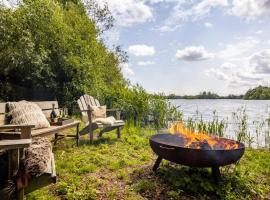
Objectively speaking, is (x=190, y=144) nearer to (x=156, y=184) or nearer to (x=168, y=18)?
(x=156, y=184)

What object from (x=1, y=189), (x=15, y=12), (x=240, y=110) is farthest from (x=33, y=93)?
(x=1, y=189)

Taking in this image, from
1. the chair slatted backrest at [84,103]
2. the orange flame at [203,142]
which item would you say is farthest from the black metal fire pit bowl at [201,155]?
the chair slatted backrest at [84,103]

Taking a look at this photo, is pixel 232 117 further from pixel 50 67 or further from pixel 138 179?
pixel 50 67

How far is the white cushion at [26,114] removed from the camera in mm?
3582

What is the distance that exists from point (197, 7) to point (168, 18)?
2.51 feet

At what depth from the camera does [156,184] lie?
10.5 feet

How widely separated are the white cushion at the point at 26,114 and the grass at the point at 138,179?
2.03 feet

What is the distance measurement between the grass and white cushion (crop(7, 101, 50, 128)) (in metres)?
0.62

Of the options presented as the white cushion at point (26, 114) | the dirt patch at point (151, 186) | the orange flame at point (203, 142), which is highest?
the white cushion at point (26, 114)

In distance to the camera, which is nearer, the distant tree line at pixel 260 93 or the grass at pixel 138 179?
the grass at pixel 138 179

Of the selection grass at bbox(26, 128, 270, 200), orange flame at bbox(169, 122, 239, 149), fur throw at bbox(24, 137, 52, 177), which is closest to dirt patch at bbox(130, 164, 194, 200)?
grass at bbox(26, 128, 270, 200)

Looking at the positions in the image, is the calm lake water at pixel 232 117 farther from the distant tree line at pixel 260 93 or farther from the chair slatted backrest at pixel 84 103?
the distant tree line at pixel 260 93

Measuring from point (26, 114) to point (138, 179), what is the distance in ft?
5.70

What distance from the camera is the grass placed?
9.52 feet
